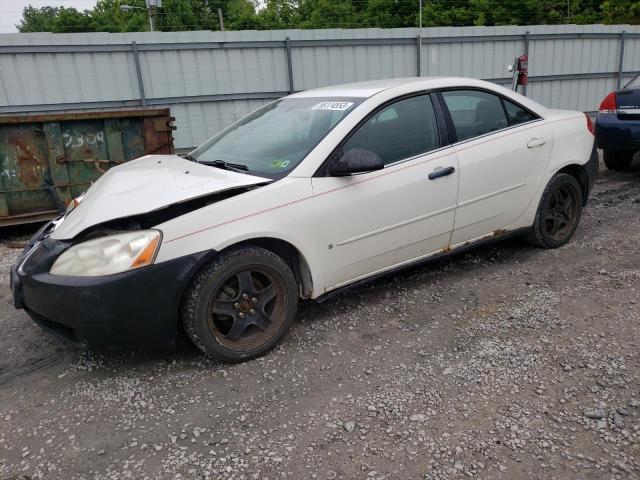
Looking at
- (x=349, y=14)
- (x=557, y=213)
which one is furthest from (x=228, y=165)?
(x=349, y=14)

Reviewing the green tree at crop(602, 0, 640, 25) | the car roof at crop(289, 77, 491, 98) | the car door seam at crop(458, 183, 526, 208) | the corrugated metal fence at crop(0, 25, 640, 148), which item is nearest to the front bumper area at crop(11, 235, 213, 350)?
the car roof at crop(289, 77, 491, 98)

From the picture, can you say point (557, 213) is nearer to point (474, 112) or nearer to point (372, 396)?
point (474, 112)

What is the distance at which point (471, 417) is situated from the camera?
261 cm

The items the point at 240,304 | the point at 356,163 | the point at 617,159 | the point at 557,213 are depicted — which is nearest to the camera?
the point at 240,304

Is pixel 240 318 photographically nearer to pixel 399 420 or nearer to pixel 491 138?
pixel 399 420

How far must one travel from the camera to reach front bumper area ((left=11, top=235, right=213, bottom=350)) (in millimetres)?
2779

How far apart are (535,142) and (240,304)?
2785 mm

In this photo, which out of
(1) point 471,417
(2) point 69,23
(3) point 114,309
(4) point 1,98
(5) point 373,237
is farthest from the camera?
(2) point 69,23

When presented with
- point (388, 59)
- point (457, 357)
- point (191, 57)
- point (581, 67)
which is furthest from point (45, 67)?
point (581, 67)

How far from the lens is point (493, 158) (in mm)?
4070

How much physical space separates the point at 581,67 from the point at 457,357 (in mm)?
12831

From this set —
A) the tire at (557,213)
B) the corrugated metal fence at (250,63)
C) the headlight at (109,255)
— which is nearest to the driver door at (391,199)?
the headlight at (109,255)

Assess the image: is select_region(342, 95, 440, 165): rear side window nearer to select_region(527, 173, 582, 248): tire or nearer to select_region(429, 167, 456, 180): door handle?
select_region(429, 167, 456, 180): door handle

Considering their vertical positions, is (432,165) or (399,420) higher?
(432,165)
